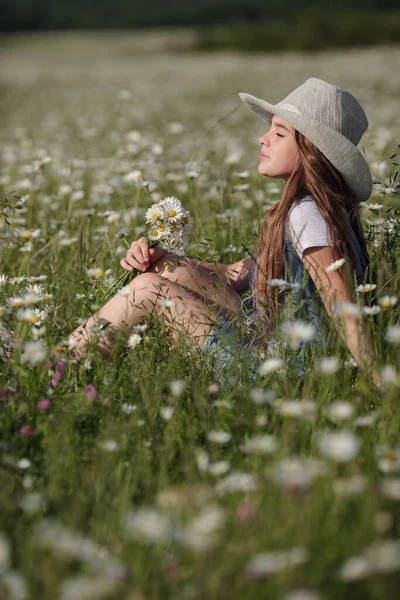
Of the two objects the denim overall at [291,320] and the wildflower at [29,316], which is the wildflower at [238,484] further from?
the wildflower at [29,316]

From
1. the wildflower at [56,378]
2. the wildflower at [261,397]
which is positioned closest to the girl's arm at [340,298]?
the wildflower at [261,397]

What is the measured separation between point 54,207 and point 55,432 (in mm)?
2553

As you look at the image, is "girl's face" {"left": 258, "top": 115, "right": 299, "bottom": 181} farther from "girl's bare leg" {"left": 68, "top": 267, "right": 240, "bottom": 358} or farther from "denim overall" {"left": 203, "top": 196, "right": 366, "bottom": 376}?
"girl's bare leg" {"left": 68, "top": 267, "right": 240, "bottom": 358}

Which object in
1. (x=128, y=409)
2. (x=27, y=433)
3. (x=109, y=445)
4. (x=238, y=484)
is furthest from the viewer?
(x=128, y=409)

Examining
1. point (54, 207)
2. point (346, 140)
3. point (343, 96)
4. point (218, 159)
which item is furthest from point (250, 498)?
point (218, 159)

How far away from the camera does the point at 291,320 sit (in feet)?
7.73

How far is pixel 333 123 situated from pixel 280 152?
21 centimetres

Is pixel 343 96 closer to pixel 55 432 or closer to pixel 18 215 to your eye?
pixel 55 432

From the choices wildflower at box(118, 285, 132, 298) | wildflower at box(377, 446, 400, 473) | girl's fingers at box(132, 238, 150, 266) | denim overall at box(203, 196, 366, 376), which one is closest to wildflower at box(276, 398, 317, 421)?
wildflower at box(377, 446, 400, 473)

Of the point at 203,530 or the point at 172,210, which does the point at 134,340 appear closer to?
the point at 172,210

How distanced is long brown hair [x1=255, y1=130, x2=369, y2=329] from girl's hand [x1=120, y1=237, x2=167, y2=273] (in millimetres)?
398

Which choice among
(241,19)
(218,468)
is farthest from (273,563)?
(241,19)

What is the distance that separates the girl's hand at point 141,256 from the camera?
2.75 metres

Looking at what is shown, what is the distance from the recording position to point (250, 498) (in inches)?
63.9
